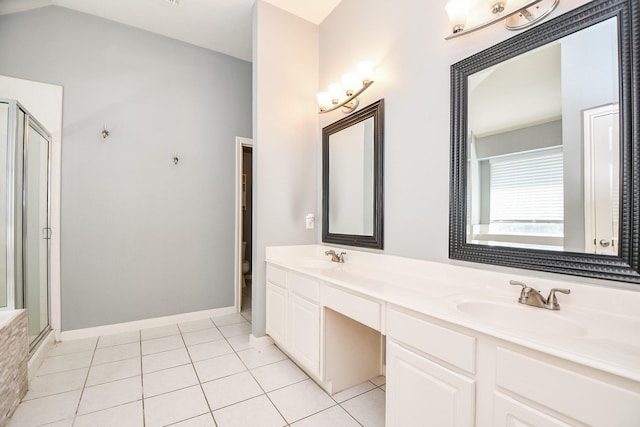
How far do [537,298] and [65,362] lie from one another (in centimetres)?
319

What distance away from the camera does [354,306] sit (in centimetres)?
151

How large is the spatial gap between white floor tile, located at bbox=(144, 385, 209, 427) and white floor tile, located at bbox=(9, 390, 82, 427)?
43cm

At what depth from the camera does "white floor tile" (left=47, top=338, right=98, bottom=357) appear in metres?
2.34

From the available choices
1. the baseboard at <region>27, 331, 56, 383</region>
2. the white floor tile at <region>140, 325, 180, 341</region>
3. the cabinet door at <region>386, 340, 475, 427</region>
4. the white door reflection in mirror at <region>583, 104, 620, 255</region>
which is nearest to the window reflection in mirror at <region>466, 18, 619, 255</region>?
the white door reflection in mirror at <region>583, 104, 620, 255</region>

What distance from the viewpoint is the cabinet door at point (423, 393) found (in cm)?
98

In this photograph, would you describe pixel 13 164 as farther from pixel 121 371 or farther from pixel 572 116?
pixel 572 116

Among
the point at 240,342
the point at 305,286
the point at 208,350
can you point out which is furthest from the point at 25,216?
the point at 305,286

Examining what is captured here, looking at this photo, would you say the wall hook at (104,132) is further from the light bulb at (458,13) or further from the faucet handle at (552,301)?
the faucet handle at (552,301)

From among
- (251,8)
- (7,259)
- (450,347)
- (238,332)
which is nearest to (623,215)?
(450,347)

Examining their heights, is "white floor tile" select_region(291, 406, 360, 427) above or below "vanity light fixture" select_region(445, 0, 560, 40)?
below

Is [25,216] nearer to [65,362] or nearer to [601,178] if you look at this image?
[65,362]

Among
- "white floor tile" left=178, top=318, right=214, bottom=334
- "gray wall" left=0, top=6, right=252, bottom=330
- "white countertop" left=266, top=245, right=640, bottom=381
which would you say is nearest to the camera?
"white countertop" left=266, top=245, right=640, bottom=381

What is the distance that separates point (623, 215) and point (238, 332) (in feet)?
9.45

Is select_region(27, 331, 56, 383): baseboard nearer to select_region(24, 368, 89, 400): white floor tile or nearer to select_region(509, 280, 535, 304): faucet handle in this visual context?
select_region(24, 368, 89, 400): white floor tile
